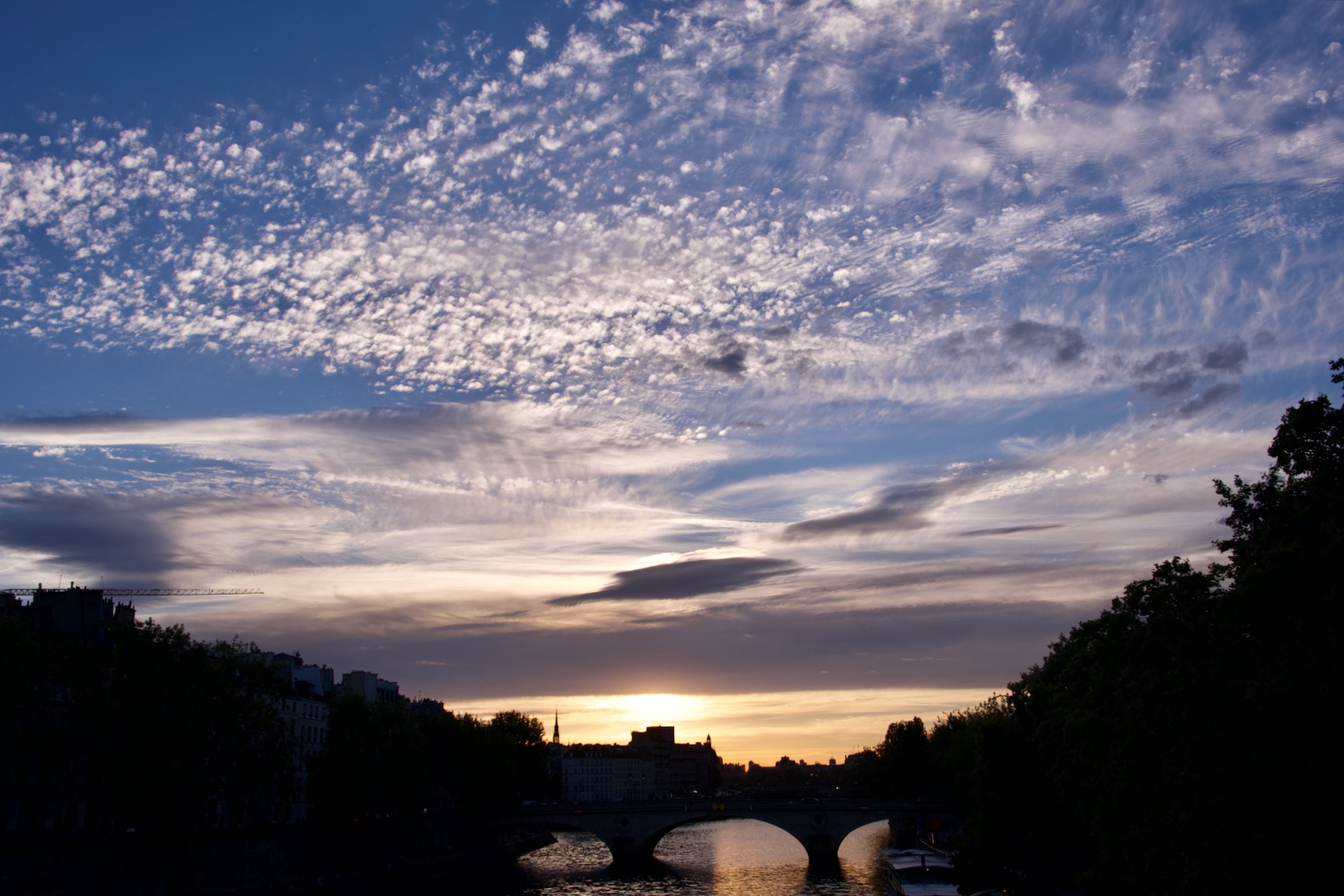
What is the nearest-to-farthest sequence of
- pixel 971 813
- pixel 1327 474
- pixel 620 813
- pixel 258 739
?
pixel 1327 474 → pixel 971 813 → pixel 258 739 → pixel 620 813

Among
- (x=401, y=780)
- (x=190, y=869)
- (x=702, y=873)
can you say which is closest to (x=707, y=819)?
(x=702, y=873)

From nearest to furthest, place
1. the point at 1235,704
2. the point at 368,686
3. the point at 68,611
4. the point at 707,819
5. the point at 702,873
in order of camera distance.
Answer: the point at 1235,704, the point at 68,611, the point at 707,819, the point at 702,873, the point at 368,686

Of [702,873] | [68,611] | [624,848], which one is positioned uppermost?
[68,611]

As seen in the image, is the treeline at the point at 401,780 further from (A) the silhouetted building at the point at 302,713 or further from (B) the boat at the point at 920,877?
(B) the boat at the point at 920,877

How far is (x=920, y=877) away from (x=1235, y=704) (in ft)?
150

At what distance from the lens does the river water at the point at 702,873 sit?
3856 inches

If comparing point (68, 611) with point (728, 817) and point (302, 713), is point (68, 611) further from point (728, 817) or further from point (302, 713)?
point (728, 817)

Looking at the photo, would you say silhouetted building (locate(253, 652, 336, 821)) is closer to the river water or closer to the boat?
the river water

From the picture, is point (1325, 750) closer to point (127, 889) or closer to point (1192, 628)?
point (1192, 628)

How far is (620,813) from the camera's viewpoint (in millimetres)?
124125

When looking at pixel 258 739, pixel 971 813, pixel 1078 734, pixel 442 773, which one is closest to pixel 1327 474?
pixel 1078 734

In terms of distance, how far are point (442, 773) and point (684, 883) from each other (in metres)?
30.1

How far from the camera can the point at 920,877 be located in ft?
230

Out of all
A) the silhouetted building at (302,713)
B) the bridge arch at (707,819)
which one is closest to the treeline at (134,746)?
the silhouetted building at (302,713)
